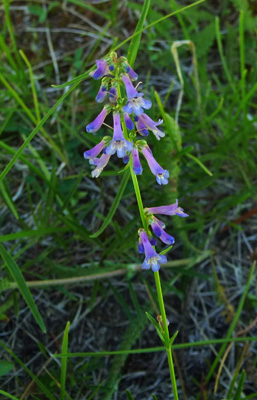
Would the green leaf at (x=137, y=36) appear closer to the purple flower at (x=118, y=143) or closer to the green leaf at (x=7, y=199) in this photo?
the purple flower at (x=118, y=143)

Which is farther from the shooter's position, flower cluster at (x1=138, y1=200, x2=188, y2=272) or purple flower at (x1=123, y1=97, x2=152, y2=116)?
flower cluster at (x1=138, y1=200, x2=188, y2=272)

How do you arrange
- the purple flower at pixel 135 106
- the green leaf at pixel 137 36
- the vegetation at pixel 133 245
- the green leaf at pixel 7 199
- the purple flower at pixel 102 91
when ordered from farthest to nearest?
1. the vegetation at pixel 133 245
2. the green leaf at pixel 7 199
3. the green leaf at pixel 137 36
4. the purple flower at pixel 102 91
5. the purple flower at pixel 135 106

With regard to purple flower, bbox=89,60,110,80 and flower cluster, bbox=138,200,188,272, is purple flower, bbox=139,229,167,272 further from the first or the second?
purple flower, bbox=89,60,110,80

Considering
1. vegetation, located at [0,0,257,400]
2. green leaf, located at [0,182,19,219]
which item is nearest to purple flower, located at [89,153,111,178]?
vegetation, located at [0,0,257,400]

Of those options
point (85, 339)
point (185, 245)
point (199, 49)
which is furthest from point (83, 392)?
point (199, 49)

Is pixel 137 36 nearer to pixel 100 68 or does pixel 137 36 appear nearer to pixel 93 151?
pixel 100 68

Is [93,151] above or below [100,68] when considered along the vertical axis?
below

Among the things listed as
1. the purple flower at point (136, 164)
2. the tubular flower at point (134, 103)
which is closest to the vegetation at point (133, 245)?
the purple flower at point (136, 164)

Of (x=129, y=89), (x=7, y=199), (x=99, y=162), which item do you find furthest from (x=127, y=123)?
(x=7, y=199)
